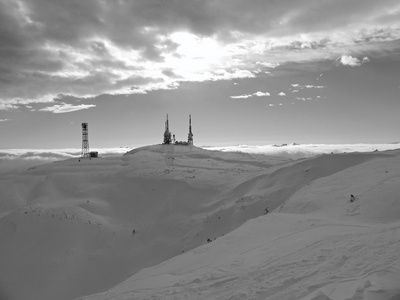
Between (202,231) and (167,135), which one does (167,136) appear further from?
(202,231)

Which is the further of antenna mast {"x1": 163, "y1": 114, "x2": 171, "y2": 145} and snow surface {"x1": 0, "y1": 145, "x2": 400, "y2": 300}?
antenna mast {"x1": 163, "y1": 114, "x2": 171, "y2": 145}

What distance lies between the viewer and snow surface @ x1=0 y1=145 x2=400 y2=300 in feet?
26.7

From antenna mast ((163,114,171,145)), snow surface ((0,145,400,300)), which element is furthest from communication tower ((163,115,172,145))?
snow surface ((0,145,400,300))

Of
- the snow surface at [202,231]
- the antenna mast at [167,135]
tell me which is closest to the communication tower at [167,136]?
the antenna mast at [167,135]

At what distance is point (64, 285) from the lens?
67.8 feet

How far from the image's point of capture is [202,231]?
23906 millimetres

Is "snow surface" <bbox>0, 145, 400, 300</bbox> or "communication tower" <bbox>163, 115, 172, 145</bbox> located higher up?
"communication tower" <bbox>163, 115, 172, 145</bbox>

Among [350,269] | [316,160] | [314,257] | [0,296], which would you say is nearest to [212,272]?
[314,257]

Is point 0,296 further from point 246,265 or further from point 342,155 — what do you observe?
point 342,155

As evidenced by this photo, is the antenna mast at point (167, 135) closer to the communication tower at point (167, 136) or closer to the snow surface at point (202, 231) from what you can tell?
the communication tower at point (167, 136)

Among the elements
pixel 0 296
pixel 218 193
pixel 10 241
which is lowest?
pixel 0 296

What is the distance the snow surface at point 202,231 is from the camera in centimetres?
814

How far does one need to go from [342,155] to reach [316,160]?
218 centimetres

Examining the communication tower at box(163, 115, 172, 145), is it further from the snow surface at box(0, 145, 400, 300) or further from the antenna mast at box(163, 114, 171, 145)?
the snow surface at box(0, 145, 400, 300)
